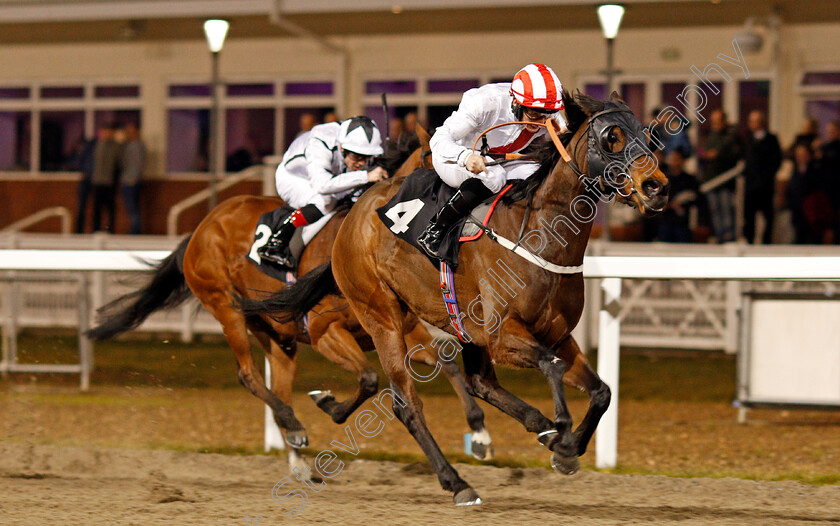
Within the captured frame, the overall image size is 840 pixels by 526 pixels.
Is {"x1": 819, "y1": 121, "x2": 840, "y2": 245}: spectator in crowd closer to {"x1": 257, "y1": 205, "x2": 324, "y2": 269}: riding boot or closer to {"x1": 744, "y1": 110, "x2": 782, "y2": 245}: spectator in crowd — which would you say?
{"x1": 744, "y1": 110, "x2": 782, "y2": 245}: spectator in crowd

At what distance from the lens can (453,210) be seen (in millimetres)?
4047

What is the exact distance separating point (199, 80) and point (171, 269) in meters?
8.44

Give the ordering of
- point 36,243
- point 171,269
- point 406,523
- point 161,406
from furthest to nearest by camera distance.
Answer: point 36,243
point 161,406
point 171,269
point 406,523

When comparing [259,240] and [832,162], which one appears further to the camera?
[832,162]

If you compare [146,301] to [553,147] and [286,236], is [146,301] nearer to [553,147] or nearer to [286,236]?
[286,236]

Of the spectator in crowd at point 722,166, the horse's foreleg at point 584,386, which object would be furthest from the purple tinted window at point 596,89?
the horse's foreleg at point 584,386

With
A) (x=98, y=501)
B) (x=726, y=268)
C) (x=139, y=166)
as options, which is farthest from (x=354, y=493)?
(x=139, y=166)

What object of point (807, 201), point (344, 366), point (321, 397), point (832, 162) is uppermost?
point (832, 162)

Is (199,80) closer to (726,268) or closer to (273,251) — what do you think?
(273,251)

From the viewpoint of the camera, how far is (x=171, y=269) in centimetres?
580

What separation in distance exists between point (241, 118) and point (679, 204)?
6.43m

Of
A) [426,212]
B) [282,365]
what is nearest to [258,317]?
[282,365]

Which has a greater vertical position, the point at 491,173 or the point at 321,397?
the point at 491,173

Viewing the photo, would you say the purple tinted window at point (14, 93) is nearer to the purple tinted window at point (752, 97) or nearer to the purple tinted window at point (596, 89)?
the purple tinted window at point (596, 89)
